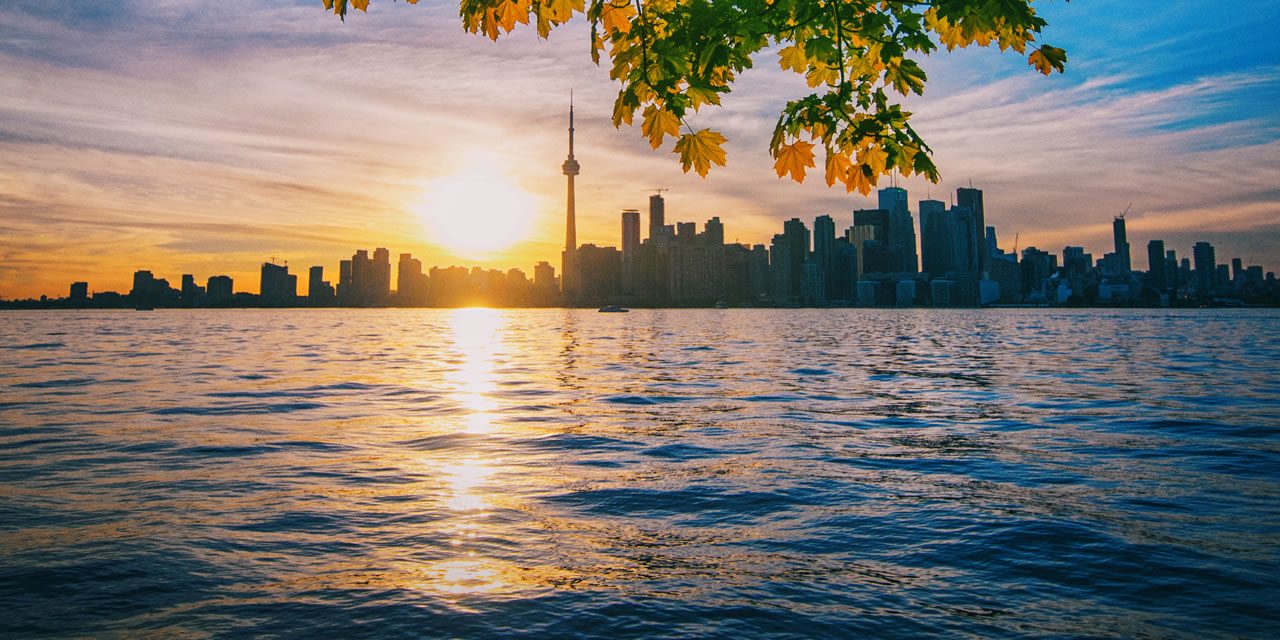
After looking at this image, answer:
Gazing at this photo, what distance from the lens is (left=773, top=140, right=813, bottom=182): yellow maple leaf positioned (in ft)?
14.0

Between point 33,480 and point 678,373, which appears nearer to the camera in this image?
point 33,480

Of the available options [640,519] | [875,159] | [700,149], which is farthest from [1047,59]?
[640,519]

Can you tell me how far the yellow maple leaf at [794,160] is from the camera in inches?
168

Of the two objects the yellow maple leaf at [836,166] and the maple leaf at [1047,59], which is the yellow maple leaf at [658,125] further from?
the maple leaf at [1047,59]

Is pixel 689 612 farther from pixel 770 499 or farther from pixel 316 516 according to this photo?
pixel 316 516

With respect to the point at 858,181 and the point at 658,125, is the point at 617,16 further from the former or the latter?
the point at 858,181

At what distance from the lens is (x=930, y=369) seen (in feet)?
124

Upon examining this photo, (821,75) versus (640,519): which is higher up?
(821,75)

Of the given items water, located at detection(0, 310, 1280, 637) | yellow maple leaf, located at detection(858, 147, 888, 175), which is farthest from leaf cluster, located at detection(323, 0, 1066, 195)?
water, located at detection(0, 310, 1280, 637)

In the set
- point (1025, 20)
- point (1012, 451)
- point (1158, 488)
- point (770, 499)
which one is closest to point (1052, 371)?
point (1012, 451)

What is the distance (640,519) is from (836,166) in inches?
256

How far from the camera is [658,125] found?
423 centimetres

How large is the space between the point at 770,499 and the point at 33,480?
11513 mm

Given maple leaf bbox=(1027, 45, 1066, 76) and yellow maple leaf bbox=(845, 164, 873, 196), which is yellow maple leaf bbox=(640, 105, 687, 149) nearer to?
yellow maple leaf bbox=(845, 164, 873, 196)
